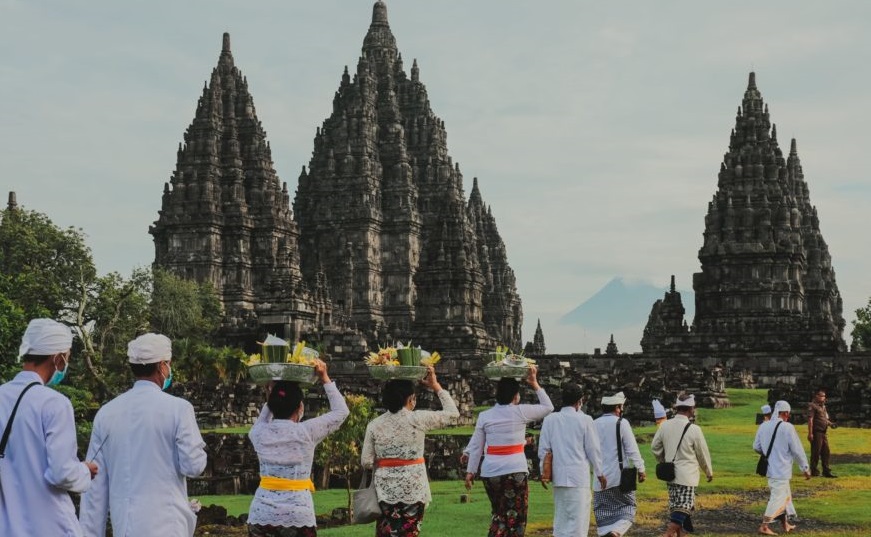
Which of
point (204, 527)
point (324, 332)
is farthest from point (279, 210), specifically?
point (204, 527)

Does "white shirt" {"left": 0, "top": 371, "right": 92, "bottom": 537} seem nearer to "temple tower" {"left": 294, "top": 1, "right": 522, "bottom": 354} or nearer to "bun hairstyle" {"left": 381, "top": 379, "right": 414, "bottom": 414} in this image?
"bun hairstyle" {"left": 381, "top": 379, "right": 414, "bottom": 414}

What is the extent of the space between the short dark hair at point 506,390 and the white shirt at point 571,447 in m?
0.47

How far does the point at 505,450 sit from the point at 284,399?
2.84 metres

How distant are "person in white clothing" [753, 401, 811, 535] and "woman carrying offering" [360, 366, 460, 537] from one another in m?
7.29

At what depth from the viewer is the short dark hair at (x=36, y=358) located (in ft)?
27.8

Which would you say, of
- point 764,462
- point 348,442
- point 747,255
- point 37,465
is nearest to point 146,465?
point 37,465

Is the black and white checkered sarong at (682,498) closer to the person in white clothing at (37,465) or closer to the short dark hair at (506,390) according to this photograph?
the short dark hair at (506,390)

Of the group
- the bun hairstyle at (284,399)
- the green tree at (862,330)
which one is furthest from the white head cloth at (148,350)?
the green tree at (862,330)

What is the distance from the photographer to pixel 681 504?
1529cm

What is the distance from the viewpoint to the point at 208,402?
44.7 m

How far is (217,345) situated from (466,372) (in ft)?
71.0

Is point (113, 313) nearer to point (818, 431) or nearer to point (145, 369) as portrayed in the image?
point (818, 431)

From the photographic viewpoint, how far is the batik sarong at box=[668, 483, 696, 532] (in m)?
15.2

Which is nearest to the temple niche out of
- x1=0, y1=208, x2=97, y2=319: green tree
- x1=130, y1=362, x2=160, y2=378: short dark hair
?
x1=0, y1=208, x2=97, y2=319: green tree
